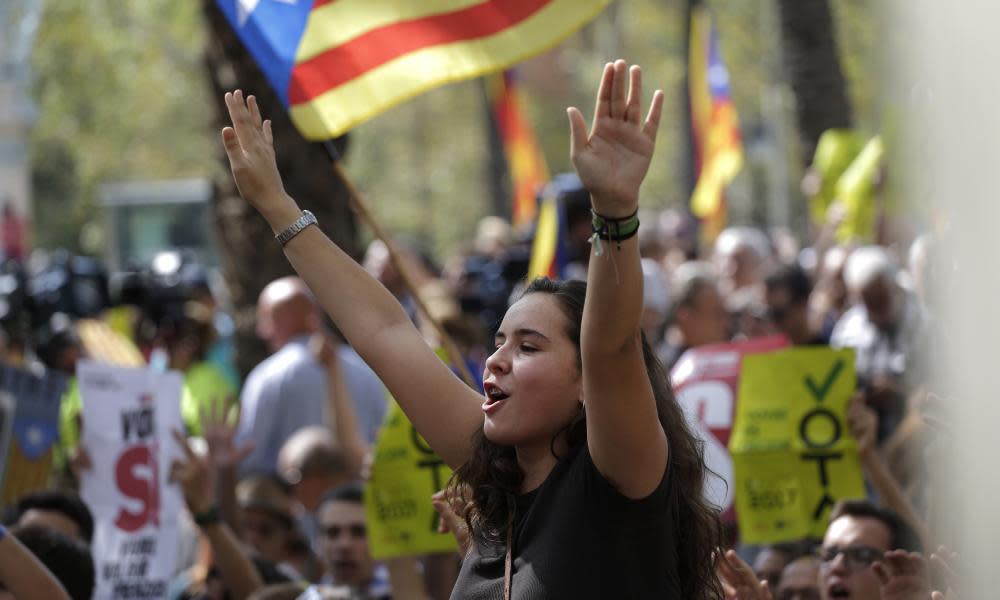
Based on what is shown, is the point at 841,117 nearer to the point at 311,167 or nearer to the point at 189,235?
the point at 311,167

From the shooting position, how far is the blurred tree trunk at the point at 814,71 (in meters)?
15.1

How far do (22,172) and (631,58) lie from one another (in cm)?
1177

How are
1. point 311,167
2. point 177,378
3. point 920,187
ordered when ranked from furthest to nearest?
point 311,167 < point 177,378 < point 920,187

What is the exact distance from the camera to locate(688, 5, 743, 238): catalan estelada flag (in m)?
14.1

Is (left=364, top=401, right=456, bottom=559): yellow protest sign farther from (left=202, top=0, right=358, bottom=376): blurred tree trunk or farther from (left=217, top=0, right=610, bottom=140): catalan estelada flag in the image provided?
(left=202, top=0, right=358, bottom=376): blurred tree trunk

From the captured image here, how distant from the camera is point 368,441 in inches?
309

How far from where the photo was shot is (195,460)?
20.5ft

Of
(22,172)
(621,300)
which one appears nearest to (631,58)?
(22,172)

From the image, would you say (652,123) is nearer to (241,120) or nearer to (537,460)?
(537,460)

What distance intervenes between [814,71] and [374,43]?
1025cm

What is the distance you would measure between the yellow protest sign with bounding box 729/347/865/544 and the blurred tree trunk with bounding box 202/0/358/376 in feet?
14.7

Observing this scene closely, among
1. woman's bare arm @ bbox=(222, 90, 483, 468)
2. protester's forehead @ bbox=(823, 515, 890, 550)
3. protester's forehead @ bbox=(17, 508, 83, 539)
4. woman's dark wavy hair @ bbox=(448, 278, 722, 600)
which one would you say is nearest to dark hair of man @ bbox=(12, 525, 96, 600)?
protester's forehead @ bbox=(17, 508, 83, 539)

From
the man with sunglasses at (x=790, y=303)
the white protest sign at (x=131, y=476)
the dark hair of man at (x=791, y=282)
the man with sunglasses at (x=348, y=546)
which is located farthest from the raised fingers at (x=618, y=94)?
the dark hair of man at (x=791, y=282)

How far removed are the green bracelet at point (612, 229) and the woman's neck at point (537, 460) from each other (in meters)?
0.59
